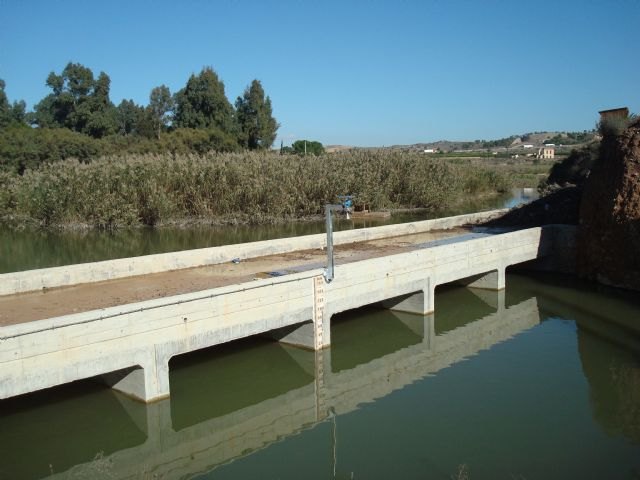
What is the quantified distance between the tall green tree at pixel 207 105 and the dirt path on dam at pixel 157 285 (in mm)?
42537

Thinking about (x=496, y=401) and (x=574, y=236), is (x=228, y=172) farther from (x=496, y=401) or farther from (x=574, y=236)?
(x=496, y=401)

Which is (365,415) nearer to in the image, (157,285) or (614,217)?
(157,285)

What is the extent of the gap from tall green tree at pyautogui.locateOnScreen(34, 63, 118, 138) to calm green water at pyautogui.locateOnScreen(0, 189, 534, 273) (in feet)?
85.5

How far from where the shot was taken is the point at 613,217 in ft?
58.3

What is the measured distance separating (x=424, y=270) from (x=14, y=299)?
28.2 ft

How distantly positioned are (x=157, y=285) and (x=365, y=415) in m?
5.04

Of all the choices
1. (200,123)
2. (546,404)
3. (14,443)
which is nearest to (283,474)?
(14,443)

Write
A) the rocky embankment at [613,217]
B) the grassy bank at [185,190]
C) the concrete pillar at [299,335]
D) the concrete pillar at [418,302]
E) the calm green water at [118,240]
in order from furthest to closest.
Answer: the grassy bank at [185,190]
the calm green water at [118,240]
the rocky embankment at [613,217]
the concrete pillar at [418,302]
the concrete pillar at [299,335]

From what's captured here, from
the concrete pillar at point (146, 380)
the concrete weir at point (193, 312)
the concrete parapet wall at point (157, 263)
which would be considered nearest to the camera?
the concrete weir at point (193, 312)

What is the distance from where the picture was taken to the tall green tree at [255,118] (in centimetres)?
5884

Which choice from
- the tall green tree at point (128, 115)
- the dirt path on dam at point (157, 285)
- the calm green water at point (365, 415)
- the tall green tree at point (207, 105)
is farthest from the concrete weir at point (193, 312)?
the tall green tree at point (128, 115)

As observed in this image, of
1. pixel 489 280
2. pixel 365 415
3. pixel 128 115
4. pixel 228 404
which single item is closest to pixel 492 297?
pixel 489 280

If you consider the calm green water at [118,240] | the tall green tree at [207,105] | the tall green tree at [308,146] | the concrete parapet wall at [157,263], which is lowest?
the calm green water at [118,240]

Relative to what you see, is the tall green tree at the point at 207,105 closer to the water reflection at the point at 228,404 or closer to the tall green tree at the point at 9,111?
the tall green tree at the point at 9,111
